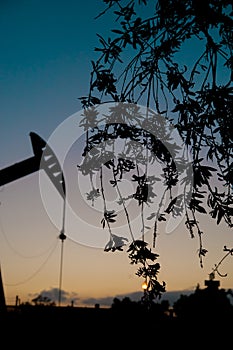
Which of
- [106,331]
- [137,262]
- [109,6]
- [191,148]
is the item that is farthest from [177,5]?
[106,331]

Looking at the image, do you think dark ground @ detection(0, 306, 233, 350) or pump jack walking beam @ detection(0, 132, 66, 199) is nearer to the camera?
dark ground @ detection(0, 306, 233, 350)

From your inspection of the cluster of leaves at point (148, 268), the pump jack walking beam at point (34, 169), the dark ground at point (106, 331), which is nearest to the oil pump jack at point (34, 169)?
the pump jack walking beam at point (34, 169)

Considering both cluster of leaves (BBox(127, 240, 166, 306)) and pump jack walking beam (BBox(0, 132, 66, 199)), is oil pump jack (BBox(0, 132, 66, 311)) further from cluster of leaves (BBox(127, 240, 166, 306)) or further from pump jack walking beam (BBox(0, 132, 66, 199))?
cluster of leaves (BBox(127, 240, 166, 306))

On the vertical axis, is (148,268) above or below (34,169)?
below

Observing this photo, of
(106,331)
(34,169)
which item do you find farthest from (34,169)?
(106,331)

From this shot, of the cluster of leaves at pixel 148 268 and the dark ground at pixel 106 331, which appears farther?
the dark ground at pixel 106 331

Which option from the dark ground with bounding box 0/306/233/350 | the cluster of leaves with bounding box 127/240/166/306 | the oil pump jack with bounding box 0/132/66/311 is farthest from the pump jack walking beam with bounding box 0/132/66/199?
the cluster of leaves with bounding box 127/240/166/306

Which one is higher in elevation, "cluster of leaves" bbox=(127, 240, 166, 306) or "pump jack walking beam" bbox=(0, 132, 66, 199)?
"pump jack walking beam" bbox=(0, 132, 66, 199)

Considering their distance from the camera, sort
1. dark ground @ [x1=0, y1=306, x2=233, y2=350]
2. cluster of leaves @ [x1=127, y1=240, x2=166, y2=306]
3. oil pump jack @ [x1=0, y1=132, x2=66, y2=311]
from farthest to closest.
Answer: oil pump jack @ [x1=0, y1=132, x2=66, y2=311]
dark ground @ [x1=0, y1=306, x2=233, y2=350]
cluster of leaves @ [x1=127, y1=240, x2=166, y2=306]

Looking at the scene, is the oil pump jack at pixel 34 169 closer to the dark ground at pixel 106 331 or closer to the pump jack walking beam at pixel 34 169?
the pump jack walking beam at pixel 34 169

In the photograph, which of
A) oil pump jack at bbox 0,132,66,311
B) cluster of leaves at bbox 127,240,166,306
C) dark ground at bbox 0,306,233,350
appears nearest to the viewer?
cluster of leaves at bbox 127,240,166,306

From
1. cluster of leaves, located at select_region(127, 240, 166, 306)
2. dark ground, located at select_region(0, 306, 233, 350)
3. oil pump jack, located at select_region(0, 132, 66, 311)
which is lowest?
dark ground, located at select_region(0, 306, 233, 350)

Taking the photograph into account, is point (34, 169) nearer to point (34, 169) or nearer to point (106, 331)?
point (34, 169)

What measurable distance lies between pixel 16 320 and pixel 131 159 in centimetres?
788
